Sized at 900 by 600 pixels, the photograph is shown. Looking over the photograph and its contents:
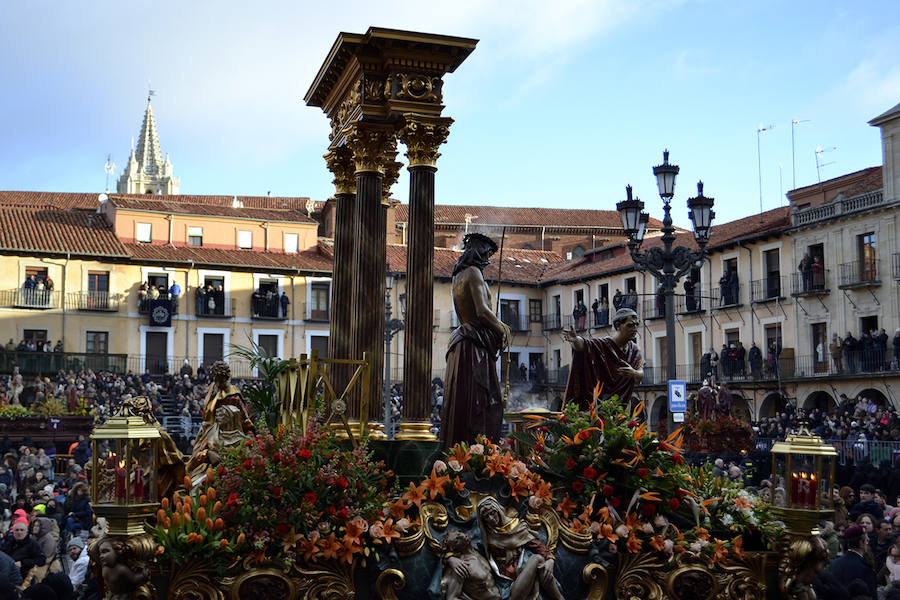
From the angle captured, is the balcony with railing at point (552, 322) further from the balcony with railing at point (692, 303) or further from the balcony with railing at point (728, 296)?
the balcony with railing at point (728, 296)

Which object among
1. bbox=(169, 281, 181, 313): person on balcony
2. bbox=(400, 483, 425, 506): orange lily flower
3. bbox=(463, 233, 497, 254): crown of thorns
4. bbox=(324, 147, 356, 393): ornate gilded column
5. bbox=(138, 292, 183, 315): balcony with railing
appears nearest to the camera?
bbox=(400, 483, 425, 506): orange lily flower

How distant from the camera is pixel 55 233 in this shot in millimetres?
49719

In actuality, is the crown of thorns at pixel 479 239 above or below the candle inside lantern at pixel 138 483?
above

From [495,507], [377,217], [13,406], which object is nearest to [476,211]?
[13,406]

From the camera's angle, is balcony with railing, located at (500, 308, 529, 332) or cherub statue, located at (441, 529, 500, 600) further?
balcony with railing, located at (500, 308, 529, 332)

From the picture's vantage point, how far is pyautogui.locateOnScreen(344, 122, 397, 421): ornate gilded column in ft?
40.4

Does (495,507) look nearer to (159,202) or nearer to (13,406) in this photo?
(13,406)

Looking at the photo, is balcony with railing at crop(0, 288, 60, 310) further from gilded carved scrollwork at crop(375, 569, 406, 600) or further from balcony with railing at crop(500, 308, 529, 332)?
gilded carved scrollwork at crop(375, 569, 406, 600)

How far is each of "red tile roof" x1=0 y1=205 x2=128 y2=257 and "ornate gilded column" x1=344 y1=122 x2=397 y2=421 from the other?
39082mm

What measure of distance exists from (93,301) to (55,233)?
3740 millimetres

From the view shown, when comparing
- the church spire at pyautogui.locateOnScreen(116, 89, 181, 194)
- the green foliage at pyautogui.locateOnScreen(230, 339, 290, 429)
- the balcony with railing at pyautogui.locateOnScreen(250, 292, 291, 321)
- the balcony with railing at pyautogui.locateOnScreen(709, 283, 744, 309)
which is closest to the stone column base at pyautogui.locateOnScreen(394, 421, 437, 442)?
the green foliage at pyautogui.locateOnScreen(230, 339, 290, 429)

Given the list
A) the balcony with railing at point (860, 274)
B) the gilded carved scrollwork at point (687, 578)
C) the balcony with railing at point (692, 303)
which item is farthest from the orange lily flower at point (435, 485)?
the balcony with railing at point (692, 303)

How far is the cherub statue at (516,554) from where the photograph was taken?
8.21 metres

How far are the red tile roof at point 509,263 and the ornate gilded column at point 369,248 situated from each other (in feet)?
126
